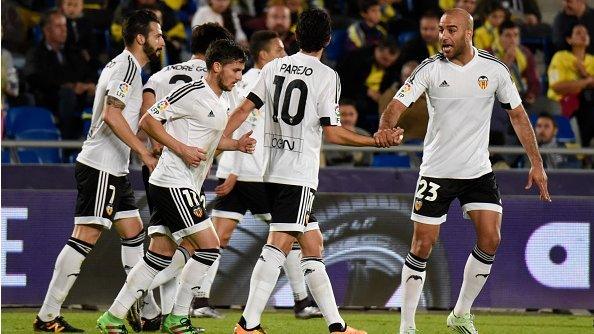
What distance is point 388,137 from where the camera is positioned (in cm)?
736

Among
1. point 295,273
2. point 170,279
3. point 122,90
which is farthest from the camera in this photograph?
point 295,273

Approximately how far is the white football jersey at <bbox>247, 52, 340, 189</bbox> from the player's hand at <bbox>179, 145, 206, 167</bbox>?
1.57 ft

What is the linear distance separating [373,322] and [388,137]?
269cm

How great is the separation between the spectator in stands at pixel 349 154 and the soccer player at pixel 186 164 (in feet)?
14.1

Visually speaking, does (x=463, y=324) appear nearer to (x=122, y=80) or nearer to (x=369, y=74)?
(x=122, y=80)

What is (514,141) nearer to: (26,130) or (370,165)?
(370,165)

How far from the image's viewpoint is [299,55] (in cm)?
769

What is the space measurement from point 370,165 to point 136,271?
15.3 ft

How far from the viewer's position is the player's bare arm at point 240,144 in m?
7.59

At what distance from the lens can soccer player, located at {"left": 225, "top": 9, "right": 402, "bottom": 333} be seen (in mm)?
7543

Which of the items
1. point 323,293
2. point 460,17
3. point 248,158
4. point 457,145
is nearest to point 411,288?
point 323,293

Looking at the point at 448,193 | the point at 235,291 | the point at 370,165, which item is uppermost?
the point at 448,193

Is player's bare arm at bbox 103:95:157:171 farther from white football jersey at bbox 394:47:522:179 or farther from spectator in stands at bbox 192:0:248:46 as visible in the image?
spectator in stands at bbox 192:0:248:46

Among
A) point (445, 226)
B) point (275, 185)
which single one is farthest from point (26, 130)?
point (275, 185)
